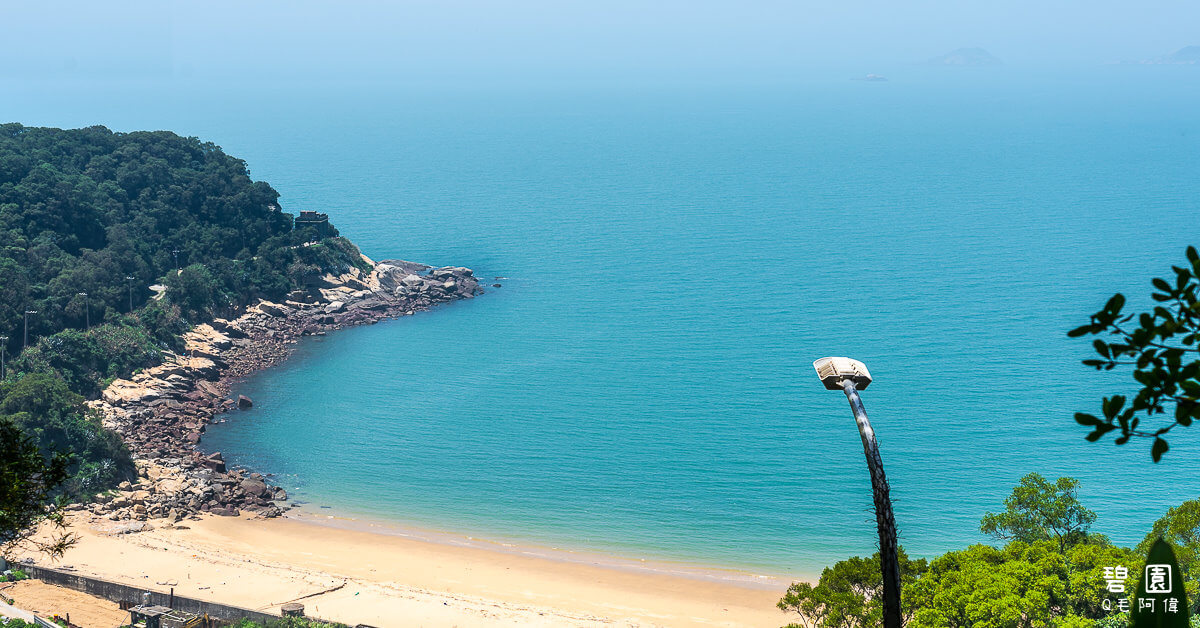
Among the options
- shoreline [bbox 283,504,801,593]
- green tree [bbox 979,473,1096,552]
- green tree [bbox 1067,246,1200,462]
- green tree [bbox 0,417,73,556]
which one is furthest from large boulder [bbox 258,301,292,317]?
green tree [bbox 1067,246,1200,462]

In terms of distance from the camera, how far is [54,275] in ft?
157

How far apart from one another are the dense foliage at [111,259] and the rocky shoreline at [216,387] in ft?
2.90

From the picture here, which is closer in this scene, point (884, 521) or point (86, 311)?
point (884, 521)

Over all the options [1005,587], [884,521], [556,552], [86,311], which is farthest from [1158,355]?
[86,311]

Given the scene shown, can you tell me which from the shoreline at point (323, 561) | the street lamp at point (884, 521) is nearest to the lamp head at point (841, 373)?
the street lamp at point (884, 521)

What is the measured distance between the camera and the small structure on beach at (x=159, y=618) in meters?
26.3

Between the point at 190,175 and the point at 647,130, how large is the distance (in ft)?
373

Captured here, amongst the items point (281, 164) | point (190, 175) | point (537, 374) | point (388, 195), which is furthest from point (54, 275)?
point (281, 164)

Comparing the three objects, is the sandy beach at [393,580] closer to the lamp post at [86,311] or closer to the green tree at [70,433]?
the green tree at [70,433]

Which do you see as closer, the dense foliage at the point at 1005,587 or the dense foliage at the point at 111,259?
the dense foliage at the point at 1005,587

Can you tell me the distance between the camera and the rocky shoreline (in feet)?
121

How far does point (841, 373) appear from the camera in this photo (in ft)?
28.1

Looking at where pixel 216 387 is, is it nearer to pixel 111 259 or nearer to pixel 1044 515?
pixel 111 259

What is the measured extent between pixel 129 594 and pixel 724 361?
32736 millimetres
